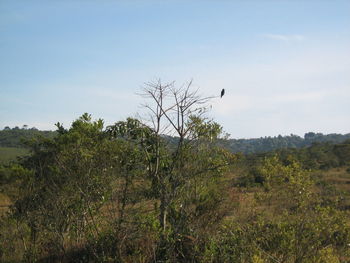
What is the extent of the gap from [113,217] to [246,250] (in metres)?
2.32

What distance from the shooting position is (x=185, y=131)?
5941 mm

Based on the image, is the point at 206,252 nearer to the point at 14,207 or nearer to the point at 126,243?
the point at 126,243

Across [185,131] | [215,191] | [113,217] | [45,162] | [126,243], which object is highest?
[185,131]

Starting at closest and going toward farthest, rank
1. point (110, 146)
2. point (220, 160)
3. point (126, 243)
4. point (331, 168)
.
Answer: point (126, 243) → point (110, 146) → point (220, 160) → point (331, 168)

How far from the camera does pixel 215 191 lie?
21.1 feet

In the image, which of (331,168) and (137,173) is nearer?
(137,173)

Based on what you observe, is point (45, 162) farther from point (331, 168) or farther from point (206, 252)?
point (331, 168)

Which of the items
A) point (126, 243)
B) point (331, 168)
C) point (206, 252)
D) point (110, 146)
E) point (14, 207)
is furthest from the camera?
point (331, 168)

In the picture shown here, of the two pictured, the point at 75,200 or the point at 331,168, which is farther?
the point at 331,168

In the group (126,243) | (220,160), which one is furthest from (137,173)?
(220,160)

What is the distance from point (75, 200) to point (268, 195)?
3680mm

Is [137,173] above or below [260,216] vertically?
above

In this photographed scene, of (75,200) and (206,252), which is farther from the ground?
(75,200)

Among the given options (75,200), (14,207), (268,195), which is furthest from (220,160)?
(14,207)
